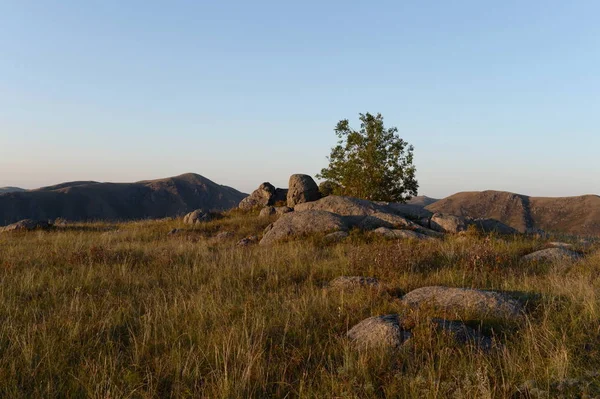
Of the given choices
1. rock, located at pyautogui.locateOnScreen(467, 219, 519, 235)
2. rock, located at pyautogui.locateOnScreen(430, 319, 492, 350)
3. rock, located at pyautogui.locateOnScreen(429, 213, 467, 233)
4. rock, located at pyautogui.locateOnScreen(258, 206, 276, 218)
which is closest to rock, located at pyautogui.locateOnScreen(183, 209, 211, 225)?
rock, located at pyautogui.locateOnScreen(258, 206, 276, 218)

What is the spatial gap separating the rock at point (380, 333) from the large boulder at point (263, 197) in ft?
66.1

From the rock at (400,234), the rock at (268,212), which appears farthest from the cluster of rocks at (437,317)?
the rock at (268,212)

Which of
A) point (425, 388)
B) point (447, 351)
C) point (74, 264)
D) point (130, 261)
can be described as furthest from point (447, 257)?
point (74, 264)

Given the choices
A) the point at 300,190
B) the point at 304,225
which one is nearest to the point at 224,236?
the point at 304,225

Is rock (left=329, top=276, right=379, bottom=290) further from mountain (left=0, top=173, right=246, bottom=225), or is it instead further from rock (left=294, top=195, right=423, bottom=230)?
mountain (left=0, top=173, right=246, bottom=225)

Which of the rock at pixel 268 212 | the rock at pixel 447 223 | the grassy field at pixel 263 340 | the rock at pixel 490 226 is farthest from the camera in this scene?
the rock at pixel 268 212

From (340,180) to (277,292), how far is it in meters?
21.0

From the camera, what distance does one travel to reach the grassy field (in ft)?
10.1

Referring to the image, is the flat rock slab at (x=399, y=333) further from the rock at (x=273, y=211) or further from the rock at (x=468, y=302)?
the rock at (x=273, y=211)

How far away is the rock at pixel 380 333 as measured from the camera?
3.72 m

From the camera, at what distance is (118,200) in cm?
12262

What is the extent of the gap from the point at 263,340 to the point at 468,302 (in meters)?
2.81

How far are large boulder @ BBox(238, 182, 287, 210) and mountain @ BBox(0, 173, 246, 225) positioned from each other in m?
71.8

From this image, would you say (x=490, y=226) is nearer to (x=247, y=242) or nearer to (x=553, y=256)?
(x=553, y=256)
